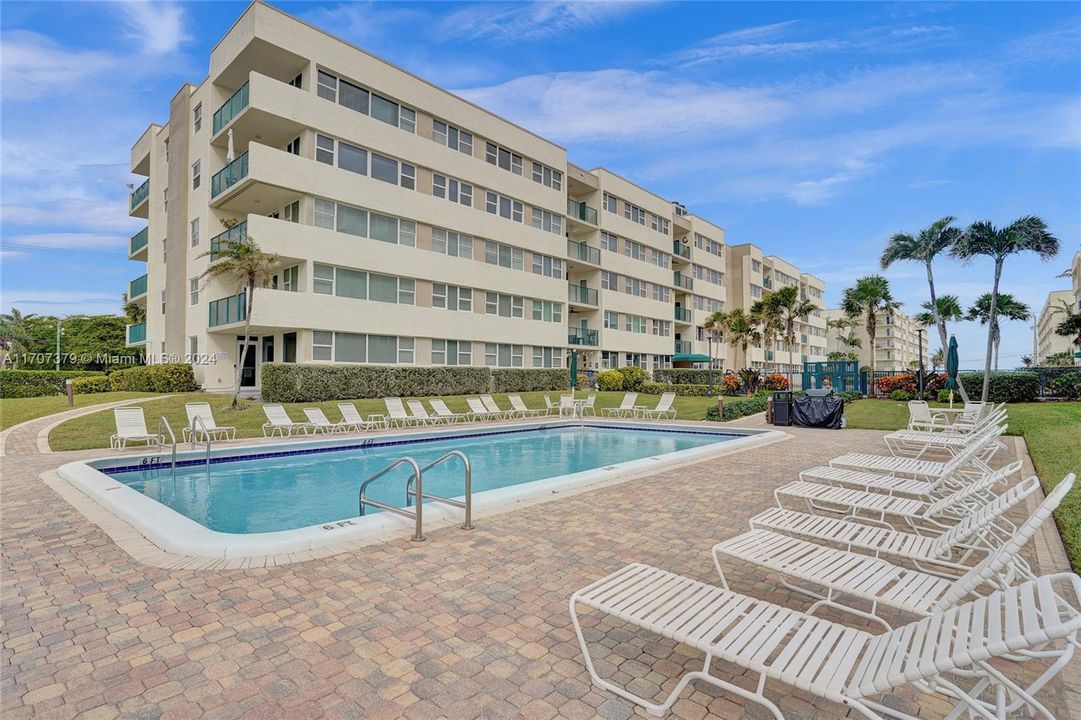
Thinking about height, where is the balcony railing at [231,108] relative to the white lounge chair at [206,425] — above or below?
above

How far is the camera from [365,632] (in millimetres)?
3535

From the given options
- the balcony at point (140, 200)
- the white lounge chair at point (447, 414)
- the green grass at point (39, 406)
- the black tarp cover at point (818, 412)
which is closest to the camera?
the green grass at point (39, 406)

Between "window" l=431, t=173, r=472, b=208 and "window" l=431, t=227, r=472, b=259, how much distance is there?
168 centimetres

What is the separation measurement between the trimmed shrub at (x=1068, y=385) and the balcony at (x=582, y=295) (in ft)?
77.7

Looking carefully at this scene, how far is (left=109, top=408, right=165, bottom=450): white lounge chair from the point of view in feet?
38.5

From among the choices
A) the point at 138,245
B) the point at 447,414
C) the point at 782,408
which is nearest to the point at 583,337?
the point at 447,414

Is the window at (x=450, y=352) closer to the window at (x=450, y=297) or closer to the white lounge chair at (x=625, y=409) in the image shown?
the window at (x=450, y=297)

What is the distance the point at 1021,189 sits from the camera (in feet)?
80.0

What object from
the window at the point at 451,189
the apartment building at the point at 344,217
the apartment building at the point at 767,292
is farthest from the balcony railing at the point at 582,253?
the apartment building at the point at 767,292

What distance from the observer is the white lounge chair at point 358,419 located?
1644 centimetres

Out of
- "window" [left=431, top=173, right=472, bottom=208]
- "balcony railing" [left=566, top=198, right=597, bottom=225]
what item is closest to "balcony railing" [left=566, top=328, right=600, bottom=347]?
"balcony railing" [left=566, top=198, right=597, bottom=225]

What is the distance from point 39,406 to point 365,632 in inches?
928

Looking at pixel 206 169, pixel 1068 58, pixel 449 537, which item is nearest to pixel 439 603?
pixel 449 537

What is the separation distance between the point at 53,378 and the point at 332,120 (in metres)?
21.7
